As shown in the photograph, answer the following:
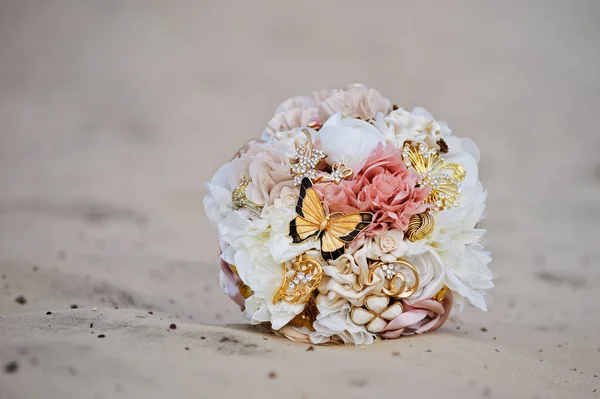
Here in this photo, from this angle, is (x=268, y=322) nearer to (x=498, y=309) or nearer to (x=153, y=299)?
(x=153, y=299)

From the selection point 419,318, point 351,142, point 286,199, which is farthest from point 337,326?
point 351,142

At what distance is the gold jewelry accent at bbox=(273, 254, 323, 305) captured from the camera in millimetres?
1551

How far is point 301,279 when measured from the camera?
5.09 feet

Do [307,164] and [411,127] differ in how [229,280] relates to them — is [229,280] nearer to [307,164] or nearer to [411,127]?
[307,164]

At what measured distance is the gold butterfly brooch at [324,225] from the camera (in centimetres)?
154

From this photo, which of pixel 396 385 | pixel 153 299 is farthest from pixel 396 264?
pixel 153 299

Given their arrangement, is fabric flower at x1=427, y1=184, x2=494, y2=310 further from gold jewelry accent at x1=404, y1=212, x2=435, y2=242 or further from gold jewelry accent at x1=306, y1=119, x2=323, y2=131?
gold jewelry accent at x1=306, y1=119, x2=323, y2=131

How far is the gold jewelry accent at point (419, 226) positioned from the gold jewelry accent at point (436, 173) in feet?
0.19

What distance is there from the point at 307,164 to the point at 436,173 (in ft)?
0.99

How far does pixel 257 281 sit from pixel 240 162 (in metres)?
0.28

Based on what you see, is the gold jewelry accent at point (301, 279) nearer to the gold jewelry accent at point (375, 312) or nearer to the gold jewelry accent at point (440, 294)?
the gold jewelry accent at point (375, 312)

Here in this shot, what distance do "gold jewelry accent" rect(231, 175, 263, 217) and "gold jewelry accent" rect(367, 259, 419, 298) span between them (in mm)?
285

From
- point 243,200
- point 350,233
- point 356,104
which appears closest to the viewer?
point 350,233

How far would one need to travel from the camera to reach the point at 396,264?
1560 millimetres
